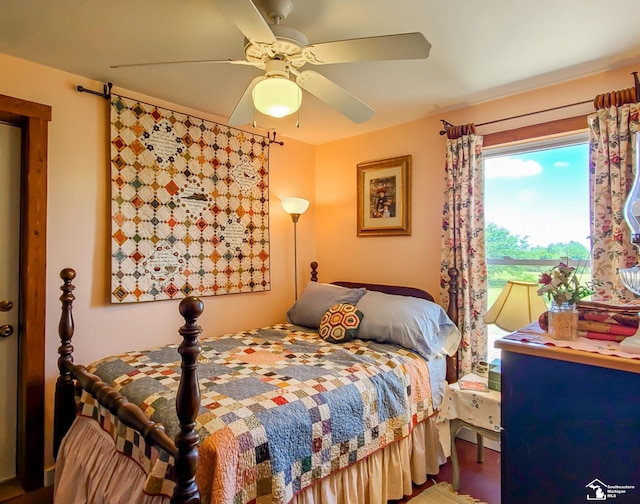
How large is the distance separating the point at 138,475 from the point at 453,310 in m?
2.19

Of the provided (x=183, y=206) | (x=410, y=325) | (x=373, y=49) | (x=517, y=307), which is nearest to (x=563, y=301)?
(x=517, y=307)

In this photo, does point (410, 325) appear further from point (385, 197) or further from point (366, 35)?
point (366, 35)

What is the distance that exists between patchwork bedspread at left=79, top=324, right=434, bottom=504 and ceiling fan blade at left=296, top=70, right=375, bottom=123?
1399 mm

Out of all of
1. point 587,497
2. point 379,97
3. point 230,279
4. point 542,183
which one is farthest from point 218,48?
point 587,497

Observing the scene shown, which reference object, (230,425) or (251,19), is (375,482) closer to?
(230,425)

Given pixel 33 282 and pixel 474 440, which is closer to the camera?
pixel 33 282

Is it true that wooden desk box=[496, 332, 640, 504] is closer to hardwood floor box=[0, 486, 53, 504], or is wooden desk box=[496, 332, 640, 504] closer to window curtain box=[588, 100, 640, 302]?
window curtain box=[588, 100, 640, 302]

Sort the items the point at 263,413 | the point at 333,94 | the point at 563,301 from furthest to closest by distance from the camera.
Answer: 1. the point at 333,94
2. the point at 263,413
3. the point at 563,301

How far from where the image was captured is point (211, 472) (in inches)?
50.6

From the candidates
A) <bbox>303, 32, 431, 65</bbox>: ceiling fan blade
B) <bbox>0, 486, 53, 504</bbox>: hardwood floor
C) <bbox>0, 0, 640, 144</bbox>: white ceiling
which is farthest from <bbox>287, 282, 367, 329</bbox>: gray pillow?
<bbox>0, 486, 53, 504</bbox>: hardwood floor

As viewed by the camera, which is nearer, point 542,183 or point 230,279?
point 542,183

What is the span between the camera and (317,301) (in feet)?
9.76

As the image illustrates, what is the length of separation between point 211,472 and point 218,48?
2.00m

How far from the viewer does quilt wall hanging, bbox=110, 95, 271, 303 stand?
8.13ft
